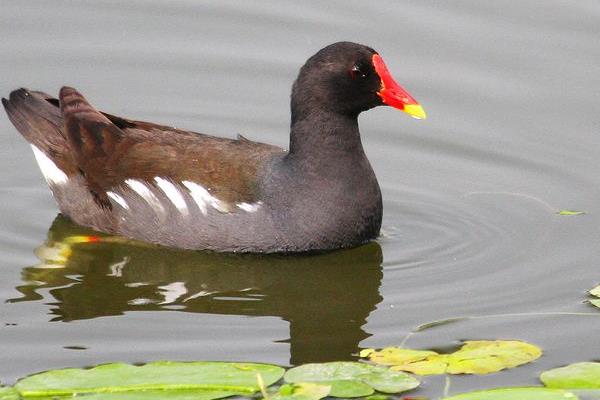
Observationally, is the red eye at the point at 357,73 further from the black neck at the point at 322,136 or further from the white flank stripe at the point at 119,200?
the white flank stripe at the point at 119,200

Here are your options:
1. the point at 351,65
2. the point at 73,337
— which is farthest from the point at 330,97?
the point at 73,337

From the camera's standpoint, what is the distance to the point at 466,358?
6836 millimetres

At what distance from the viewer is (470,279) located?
8.23 m

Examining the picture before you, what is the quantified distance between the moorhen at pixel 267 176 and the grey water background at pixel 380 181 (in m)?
0.17

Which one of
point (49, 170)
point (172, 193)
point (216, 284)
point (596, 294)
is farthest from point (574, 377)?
point (49, 170)

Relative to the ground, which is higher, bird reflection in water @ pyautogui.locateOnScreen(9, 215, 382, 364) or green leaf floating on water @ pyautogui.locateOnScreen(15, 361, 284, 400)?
bird reflection in water @ pyautogui.locateOnScreen(9, 215, 382, 364)

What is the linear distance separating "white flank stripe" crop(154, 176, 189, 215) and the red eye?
1341 mm

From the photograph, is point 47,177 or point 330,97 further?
point 47,177

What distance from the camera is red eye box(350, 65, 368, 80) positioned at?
338 inches

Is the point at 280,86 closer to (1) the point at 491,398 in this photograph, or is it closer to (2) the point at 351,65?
(2) the point at 351,65

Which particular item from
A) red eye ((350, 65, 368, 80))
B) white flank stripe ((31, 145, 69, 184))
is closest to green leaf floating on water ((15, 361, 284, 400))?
red eye ((350, 65, 368, 80))

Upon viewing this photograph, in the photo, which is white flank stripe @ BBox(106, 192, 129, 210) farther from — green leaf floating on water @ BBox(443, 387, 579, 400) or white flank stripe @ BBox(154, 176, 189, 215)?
green leaf floating on water @ BBox(443, 387, 579, 400)

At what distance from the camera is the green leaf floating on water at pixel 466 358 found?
264 inches

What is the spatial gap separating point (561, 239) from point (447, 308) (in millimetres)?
1357
